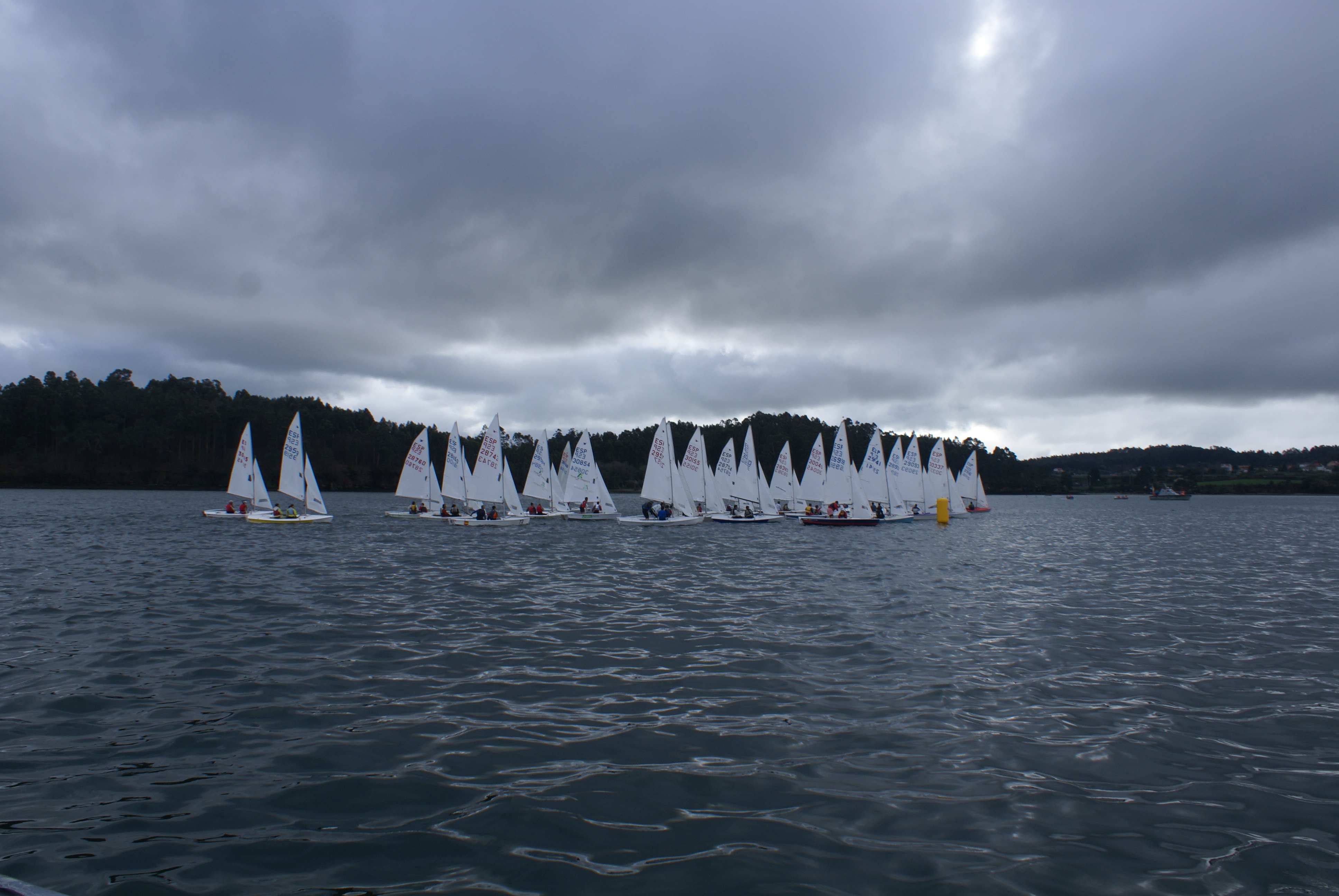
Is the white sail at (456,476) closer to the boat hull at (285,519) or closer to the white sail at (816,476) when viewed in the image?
the boat hull at (285,519)

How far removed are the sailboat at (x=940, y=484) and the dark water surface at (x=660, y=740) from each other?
49.8 m

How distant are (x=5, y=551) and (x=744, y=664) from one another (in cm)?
2927

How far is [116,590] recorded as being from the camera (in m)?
17.3

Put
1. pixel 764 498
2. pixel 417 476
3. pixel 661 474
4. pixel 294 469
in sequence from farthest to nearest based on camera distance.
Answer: pixel 764 498 < pixel 417 476 < pixel 661 474 < pixel 294 469

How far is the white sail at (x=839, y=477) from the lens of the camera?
5200 centimetres

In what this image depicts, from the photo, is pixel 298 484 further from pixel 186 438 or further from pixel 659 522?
pixel 186 438

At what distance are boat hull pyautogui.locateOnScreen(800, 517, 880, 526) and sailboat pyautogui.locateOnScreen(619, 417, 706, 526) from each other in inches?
308

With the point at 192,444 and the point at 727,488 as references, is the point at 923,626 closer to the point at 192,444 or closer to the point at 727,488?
the point at 727,488

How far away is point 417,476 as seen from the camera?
51.0 m

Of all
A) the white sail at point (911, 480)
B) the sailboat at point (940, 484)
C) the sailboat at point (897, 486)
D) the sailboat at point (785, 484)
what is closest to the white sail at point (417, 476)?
the sailboat at point (785, 484)

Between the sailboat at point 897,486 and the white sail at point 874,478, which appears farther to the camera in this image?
the sailboat at point 897,486

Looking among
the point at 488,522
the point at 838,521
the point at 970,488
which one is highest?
the point at 970,488

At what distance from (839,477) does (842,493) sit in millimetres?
1231

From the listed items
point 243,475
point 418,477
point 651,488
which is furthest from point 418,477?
point 651,488
